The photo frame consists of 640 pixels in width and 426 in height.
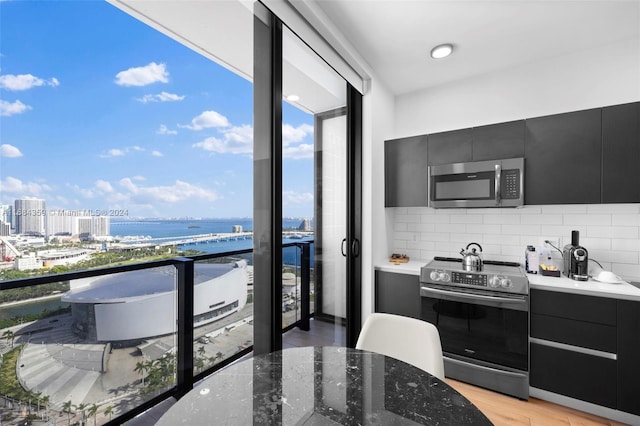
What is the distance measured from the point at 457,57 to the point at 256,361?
9.10ft

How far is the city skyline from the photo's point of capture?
46.6 inches

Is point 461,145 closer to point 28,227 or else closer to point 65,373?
point 28,227

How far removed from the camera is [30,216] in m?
1.20

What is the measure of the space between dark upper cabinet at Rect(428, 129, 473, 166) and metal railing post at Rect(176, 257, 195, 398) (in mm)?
2318

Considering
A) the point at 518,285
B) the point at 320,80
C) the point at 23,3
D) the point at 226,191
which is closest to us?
the point at 23,3

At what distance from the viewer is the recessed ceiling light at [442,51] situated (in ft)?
7.64

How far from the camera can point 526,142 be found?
236cm

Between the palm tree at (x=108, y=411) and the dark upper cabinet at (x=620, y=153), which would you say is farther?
the dark upper cabinet at (x=620, y=153)

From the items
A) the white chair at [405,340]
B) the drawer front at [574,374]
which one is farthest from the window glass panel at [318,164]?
the drawer front at [574,374]

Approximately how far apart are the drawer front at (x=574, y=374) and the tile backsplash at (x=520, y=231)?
2.65 ft

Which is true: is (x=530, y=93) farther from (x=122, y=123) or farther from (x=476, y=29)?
(x=122, y=123)

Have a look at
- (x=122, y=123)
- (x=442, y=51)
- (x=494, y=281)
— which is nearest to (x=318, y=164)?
(x=122, y=123)

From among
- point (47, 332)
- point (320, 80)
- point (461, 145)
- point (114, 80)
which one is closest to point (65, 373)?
point (47, 332)

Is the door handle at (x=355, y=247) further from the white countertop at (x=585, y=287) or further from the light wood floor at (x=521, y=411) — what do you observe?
the white countertop at (x=585, y=287)
